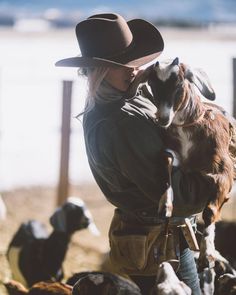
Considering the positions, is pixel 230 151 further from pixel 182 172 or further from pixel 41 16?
pixel 41 16

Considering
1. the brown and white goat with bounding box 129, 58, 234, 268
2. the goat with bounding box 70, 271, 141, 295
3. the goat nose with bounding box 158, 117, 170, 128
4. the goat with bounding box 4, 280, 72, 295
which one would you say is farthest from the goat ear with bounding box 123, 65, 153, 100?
the goat with bounding box 4, 280, 72, 295

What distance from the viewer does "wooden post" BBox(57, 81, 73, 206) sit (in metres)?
3.26

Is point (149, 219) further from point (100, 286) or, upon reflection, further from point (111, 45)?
point (111, 45)

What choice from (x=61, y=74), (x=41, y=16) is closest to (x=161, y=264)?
(x=61, y=74)

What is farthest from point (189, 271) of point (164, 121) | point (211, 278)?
point (164, 121)

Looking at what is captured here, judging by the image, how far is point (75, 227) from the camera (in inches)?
114

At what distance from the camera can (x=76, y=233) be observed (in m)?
3.45

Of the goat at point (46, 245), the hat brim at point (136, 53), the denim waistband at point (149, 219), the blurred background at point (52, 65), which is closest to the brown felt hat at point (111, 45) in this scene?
the hat brim at point (136, 53)

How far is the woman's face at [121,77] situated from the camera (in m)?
1.50

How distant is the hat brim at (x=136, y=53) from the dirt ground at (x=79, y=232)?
1735 millimetres

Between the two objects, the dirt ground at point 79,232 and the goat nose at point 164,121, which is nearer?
the goat nose at point 164,121

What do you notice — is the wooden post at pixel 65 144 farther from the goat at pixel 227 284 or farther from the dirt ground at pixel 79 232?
the goat at pixel 227 284

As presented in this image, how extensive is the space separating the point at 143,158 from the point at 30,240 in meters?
1.74

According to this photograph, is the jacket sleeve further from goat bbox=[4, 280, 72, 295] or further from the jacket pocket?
goat bbox=[4, 280, 72, 295]
